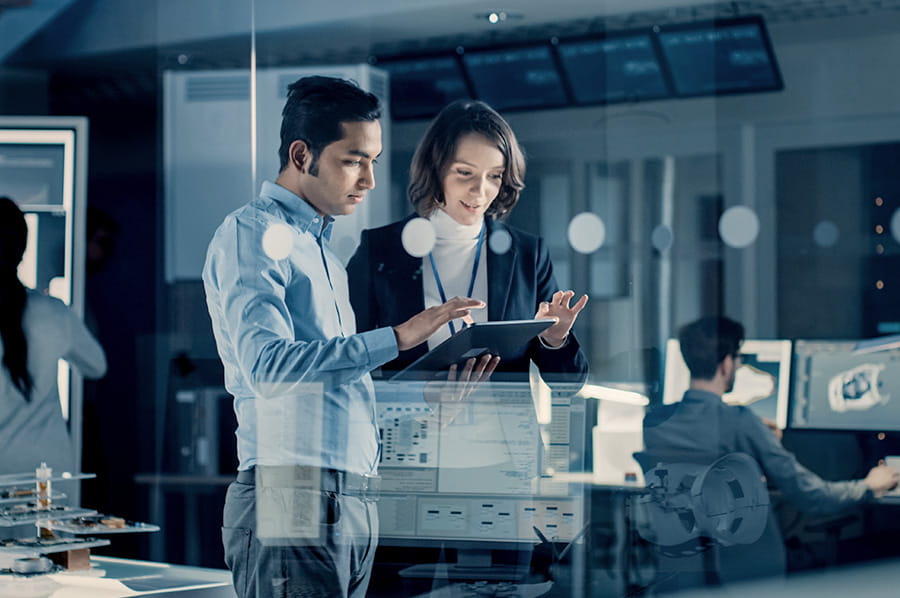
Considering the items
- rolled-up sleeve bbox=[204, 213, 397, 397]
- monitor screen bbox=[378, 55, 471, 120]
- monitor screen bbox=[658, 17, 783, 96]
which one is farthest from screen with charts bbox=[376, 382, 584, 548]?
monitor screen bbox=[658, 17, 783, 96]

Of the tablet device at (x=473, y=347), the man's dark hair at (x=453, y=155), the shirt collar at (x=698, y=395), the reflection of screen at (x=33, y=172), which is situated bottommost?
the shirt collar at (x=698, y=395)

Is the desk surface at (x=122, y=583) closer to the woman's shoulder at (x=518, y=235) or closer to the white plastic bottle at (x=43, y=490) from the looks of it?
the white plastic bottle at (x=43, y=490)

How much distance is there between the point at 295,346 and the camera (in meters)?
2.40

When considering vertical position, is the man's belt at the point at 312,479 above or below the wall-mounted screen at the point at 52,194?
below

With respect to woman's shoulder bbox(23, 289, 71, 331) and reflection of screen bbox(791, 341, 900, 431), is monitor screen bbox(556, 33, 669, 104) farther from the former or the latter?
woman's shoulder bbox(23, 289, 71, 331)

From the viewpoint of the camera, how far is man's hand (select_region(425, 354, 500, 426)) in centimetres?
248

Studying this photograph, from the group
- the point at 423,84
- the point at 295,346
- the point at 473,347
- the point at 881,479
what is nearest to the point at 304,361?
the point at 295,346

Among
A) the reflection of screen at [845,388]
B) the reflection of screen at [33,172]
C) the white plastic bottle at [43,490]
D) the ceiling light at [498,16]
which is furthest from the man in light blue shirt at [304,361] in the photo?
the reflection of screen at [33,172]

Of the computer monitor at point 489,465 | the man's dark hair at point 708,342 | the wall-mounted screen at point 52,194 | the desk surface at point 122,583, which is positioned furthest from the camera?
the wall-mounted screen at point 52,194

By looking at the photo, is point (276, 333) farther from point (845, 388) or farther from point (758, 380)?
point (845, 388)

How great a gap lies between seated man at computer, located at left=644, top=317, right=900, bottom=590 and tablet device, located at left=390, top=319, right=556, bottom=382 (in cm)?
40

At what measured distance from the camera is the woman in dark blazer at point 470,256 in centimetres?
250

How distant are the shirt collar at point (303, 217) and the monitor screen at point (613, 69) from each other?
2.37 ft

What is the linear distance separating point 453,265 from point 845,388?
3.39 feet
